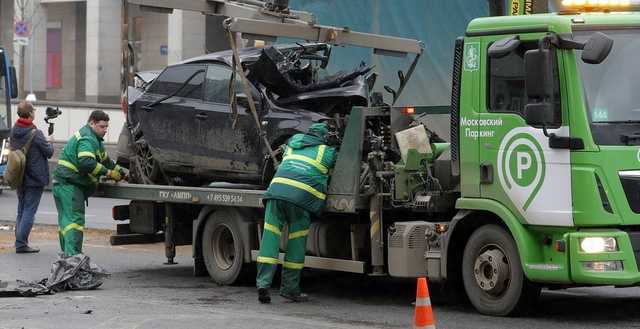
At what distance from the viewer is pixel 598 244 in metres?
9.42

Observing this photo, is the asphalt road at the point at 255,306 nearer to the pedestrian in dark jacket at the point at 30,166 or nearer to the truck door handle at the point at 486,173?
the truck door handle at the point at 486,173

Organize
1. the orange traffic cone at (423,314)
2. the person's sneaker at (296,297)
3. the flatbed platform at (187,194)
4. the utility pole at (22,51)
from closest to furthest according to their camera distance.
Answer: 1. the orange traffic cone at (423,314)
2. the person's sneaker at (296,297)
3. the flatbed platform at (187,194)
4. the utility pole at (22,51)

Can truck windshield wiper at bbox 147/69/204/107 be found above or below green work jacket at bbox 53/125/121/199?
above

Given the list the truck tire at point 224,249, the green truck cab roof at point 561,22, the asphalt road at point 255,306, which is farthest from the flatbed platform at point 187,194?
the green truck cab roof at point 561,22

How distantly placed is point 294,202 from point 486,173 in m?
1.81

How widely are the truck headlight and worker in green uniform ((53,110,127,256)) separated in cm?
547

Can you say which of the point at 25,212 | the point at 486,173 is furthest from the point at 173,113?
the point at 486,173

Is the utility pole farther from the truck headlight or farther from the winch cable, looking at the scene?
the truck headlight

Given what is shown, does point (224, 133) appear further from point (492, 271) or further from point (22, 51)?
point (22, 51)

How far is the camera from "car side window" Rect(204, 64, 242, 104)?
508 inches

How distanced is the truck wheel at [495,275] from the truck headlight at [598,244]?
2.00 ft

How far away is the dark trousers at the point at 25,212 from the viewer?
51.2 ft

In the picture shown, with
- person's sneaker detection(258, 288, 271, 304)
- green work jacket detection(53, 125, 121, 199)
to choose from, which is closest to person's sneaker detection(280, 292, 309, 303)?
person's sneaker detection(258, 288, 271, 304)

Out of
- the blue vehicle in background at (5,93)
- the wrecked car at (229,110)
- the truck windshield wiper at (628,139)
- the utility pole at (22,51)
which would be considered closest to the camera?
the truck windshield wiper at (628,139)
